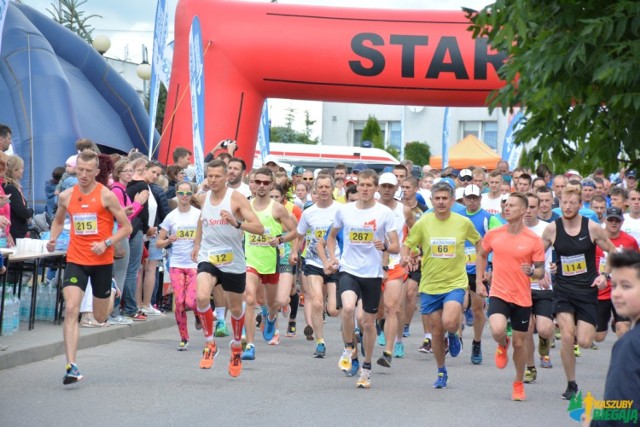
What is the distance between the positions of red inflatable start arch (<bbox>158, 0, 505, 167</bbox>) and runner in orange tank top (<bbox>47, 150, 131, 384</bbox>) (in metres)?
10.3

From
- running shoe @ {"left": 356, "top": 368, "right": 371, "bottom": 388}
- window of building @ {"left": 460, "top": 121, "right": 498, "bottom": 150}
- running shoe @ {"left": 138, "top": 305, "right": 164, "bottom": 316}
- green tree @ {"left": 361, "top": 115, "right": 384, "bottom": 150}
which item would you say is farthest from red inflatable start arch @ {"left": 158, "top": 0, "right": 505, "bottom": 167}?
window of building @ {"left": 460, "top": 121, "right": 498, "bottom": 150}

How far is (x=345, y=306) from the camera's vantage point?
10750 mm

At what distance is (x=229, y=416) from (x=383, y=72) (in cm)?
1315

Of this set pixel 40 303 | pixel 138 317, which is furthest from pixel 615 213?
pixel 40 303

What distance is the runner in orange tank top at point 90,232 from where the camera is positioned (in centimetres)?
1018

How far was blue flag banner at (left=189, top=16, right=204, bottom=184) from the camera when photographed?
52.0 ft

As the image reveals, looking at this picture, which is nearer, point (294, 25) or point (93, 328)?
point (93, 328)

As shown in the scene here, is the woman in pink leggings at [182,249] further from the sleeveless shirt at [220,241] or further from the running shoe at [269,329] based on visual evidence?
the sleeveless shirt at [220,241]

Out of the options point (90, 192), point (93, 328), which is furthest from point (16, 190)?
point (90, 192)

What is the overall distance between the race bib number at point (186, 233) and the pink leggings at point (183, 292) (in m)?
0.39

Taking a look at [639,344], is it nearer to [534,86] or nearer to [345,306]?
[534,86]

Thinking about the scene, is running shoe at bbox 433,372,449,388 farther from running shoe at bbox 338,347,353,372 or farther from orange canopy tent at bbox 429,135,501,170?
orange canopy tent at bbox 429,135,501,170

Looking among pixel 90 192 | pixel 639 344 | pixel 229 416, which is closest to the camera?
pixel 639 344

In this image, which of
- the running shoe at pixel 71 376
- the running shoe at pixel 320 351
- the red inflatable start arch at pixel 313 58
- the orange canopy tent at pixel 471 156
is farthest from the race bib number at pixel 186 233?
the orange canopy tent at pixel 471 156
